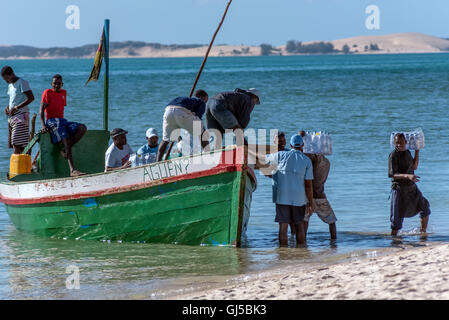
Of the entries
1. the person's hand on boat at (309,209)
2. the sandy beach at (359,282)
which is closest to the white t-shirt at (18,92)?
the person's hand on boat at (309,209)

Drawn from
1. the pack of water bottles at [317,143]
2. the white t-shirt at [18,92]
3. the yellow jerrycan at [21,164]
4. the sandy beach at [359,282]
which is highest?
the white t-shirt at [18,92]

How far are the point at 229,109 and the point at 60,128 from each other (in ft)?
9.39

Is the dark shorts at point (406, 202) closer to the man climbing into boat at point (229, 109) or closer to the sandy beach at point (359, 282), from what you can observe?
the sandy beach at point (359, 282)

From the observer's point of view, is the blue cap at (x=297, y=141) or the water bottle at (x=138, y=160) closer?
the blue cap at (x=297, y=141)

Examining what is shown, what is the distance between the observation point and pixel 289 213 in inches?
373

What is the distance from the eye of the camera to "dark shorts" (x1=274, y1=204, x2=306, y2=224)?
31.0ft

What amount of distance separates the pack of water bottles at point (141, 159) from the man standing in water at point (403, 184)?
3.15m

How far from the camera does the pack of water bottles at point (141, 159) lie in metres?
10.6

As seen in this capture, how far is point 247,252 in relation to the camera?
9.93m

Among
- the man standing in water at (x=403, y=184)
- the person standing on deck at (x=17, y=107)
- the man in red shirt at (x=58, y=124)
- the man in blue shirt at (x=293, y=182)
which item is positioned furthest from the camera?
the person standing on deck at (x=17, y=107)
